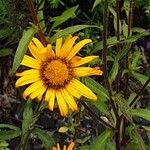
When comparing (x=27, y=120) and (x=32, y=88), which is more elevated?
(x=32, y=88)

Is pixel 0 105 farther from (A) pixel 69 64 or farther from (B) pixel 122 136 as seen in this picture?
(A) pixel 69 64

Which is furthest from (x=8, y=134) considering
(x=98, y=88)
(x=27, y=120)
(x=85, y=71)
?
(x=85, y=71)

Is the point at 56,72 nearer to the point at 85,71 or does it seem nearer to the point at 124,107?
the point at 85,71

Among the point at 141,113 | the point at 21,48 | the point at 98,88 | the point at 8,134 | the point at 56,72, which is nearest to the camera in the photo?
the point at 21,48

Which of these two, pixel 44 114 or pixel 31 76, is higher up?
pixel 31 76

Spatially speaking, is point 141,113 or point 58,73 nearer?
point 58,73

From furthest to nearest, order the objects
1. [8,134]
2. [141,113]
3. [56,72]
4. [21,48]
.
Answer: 1. [8,134]
2. [141,113]
3. [56,72]
4. [21,48]

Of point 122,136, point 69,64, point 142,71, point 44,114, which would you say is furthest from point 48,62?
point 142,71

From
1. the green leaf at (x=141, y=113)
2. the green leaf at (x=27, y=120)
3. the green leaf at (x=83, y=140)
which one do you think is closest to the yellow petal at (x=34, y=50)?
the green leaf at (x=27, y=120)
